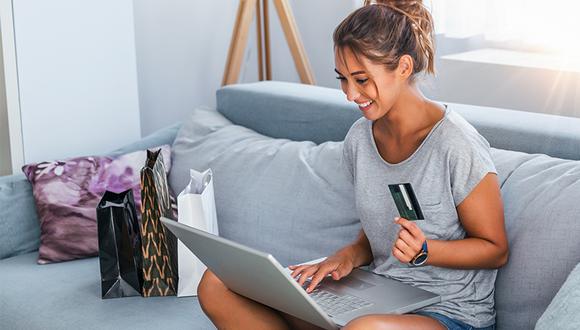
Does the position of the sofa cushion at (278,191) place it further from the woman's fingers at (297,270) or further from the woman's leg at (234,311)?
the woman's leg at (234,311)

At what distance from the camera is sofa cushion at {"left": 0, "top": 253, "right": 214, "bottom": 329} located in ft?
6.79

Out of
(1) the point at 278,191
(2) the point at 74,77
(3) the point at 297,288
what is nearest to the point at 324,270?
(3) the point at 297,288

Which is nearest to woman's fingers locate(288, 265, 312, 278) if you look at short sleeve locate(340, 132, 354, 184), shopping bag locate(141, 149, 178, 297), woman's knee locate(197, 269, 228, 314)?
woman's knee locate(197, 269, 228, 314)

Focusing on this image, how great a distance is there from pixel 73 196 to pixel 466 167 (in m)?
1.17

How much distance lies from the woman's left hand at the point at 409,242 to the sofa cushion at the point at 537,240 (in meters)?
0.30

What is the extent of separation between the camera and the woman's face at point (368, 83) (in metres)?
1.76

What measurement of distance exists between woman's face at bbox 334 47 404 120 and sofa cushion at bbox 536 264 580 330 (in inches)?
18.9

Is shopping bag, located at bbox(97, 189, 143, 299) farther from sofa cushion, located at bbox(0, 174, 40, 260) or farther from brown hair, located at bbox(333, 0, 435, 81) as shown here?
brown hair, located at bbox(333, 0, 435, 81)

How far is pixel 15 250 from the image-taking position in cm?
249

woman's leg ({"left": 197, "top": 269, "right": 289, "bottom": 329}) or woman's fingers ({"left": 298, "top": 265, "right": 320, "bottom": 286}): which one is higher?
woman's fingers ({"left": 298, "top": 265, "right": 320, "bottom": 286})

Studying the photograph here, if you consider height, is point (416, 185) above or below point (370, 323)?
above

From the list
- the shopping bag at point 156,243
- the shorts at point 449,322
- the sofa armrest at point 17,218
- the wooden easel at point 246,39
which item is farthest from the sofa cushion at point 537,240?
the wooden easel at point 246,39

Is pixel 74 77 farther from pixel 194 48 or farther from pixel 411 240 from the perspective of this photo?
pixel 411 240

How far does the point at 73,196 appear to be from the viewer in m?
2.45
